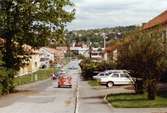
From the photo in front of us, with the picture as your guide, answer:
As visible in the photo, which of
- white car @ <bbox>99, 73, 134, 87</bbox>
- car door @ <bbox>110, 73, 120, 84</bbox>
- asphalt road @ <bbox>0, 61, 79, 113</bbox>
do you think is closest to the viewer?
asphalt road @ <bbox>0, 61, 79, 113</bbox>

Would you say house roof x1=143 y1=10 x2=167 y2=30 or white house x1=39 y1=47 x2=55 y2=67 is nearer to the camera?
house roof x1=143 y1=10 x2=167 y2=30

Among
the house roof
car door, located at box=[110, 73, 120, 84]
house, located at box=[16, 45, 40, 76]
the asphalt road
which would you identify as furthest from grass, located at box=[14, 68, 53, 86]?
the asphalt road

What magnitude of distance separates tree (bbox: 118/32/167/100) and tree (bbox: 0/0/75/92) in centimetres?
1798

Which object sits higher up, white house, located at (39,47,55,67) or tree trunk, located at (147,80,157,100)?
white house, located at (39,47,55,67)

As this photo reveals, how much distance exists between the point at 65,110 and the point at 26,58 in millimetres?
23631

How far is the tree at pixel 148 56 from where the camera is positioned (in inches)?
1303

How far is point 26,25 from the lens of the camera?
51.3 metres

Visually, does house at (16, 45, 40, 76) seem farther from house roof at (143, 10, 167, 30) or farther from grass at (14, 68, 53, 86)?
house roof at (143, 10, 167, 30)

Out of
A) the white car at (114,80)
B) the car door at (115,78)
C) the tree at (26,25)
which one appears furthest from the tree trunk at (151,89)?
the car door at (115,78)

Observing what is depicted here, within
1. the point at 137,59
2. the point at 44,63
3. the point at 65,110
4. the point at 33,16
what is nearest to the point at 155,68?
the point at 137,59

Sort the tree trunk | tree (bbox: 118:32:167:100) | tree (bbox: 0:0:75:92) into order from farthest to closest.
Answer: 1. tree (bbox: 0:0:75:92)
2. the tree trunk
3. tree (bbox: 118:32:167:100)

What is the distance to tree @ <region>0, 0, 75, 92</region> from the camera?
50.5m

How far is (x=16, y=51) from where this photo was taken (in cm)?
5241

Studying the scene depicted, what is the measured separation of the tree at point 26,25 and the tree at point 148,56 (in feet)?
59.0
